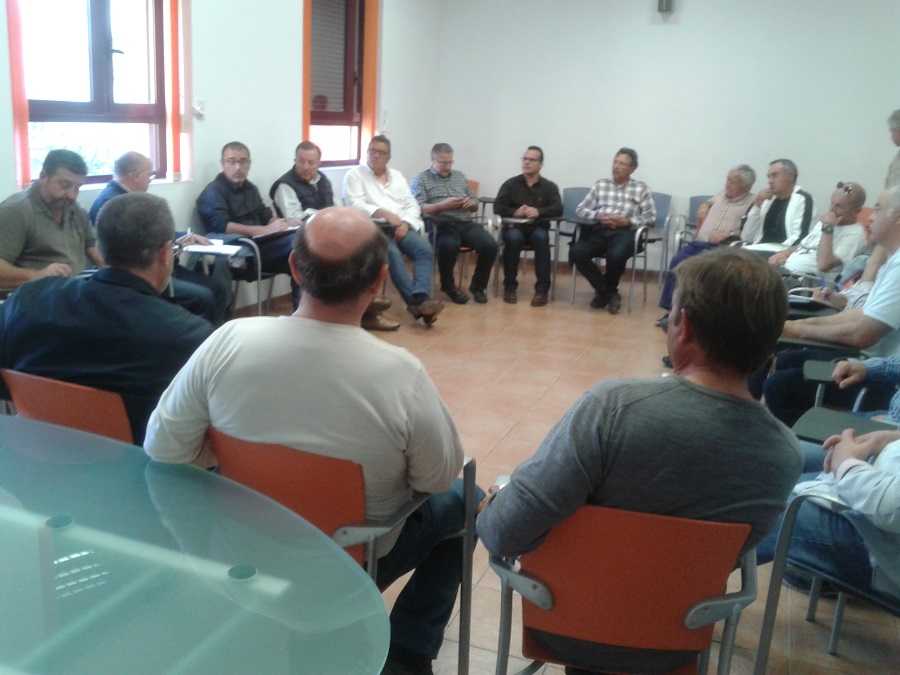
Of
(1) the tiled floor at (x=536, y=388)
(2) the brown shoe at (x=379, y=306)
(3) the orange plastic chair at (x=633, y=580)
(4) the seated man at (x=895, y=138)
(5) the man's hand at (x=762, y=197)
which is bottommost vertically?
(1) the tiled floor at (x=536, y=388)

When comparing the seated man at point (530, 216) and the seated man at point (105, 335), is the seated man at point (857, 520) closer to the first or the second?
the seated man at point (105, 335)

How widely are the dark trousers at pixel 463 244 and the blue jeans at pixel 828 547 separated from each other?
4.58 metres

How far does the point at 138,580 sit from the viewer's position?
1.21 meters

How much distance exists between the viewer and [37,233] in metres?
3.43

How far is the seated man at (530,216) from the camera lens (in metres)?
6.51

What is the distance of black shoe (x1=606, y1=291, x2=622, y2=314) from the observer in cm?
623

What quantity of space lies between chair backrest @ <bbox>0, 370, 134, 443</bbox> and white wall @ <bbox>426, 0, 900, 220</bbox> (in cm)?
635

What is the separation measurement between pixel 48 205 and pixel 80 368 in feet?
6.19

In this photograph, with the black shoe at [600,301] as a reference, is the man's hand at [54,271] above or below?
above

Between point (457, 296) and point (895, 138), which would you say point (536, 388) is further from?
point (895, 138)

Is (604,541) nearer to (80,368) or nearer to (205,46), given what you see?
(80,368)

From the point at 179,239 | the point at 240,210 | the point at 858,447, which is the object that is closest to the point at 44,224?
the point at 179,239

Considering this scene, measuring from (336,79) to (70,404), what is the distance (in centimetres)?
536

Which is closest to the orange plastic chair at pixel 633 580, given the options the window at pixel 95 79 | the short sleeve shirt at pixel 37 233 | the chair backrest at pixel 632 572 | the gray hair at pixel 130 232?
the chair backrest at pixel 632 572
